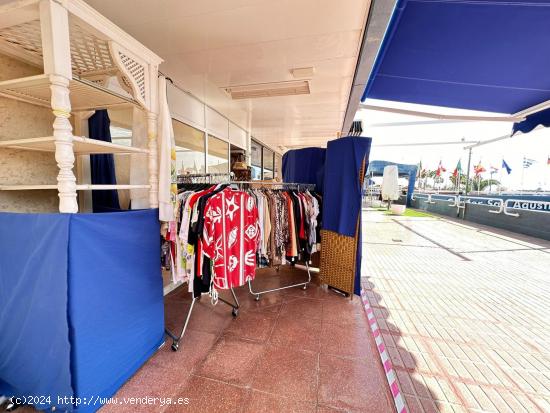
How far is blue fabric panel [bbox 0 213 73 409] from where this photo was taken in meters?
1.25

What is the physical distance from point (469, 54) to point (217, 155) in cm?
415

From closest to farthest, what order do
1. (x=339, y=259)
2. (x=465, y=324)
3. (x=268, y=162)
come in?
(x=465, y=324) → (x=339, y=259) → (x=268, y=162)

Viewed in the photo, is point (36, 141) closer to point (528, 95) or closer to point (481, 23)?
point (481, 23)

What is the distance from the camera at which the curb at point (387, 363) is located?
1.43 meters

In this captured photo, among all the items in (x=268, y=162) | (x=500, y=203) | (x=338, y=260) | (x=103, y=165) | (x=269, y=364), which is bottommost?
(x=269, y=364)

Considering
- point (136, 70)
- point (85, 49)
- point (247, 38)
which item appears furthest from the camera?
point (247, 38)

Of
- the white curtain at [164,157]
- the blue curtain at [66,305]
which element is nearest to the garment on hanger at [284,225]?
the white curtain at [164,157]

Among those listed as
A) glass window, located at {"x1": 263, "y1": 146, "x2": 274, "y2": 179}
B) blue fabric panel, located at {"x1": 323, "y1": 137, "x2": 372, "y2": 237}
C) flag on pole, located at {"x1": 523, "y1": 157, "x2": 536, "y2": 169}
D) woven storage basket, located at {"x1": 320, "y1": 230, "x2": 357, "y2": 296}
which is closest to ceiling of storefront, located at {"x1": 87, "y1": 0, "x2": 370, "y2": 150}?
blue fabric panel, located at {"x1": 323, "y1": 137, "x2": 372, "y2": 237}

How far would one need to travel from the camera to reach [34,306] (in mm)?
1328

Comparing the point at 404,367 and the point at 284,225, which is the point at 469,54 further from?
the point at 404,367

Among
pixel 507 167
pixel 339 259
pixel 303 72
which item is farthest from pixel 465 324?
pixel 507 167

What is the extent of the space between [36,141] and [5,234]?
2.07 ft

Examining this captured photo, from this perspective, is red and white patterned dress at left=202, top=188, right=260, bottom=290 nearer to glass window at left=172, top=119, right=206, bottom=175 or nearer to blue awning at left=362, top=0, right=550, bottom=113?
blue awning at left=362, top=0, right=550, bottom=113

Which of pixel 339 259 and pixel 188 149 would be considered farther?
pixel 188 149
